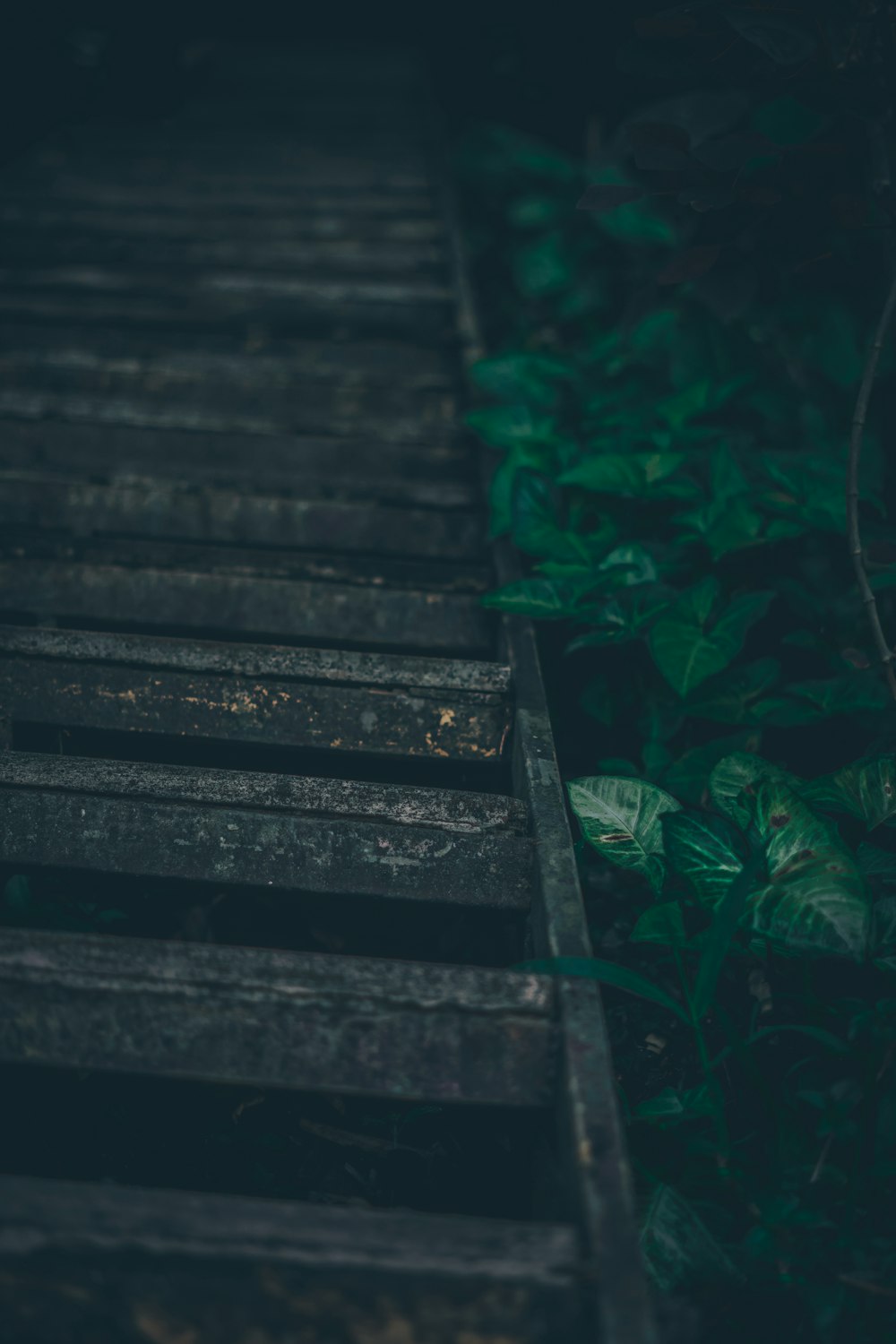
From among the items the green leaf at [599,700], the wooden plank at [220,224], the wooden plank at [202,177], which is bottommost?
the green leaf at [599,700]

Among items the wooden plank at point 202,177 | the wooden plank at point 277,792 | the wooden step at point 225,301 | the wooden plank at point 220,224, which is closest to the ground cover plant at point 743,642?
the wooden plank at point 277,792

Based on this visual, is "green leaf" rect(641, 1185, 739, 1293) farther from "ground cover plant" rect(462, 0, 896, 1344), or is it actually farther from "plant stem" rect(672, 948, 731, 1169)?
"plant stem" rect(672, 948, 731, 1169)

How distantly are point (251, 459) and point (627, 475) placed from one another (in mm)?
999

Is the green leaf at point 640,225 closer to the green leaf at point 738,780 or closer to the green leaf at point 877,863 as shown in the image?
the green leaf at point 738,780

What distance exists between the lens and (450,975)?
1.09 metres

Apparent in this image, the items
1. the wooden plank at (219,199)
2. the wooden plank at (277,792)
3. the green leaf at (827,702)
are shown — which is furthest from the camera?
the wooden plank at (219,199)

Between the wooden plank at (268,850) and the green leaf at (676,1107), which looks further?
the wooden plank at (268,850)

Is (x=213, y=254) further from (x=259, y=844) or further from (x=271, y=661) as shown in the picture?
(x=259, y=844)

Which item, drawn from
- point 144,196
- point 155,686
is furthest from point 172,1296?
point 144,196

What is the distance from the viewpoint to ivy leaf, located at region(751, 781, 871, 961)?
3.49 ft

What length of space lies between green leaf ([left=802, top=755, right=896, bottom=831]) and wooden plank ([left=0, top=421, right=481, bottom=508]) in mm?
1108

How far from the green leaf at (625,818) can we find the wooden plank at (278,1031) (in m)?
0.30

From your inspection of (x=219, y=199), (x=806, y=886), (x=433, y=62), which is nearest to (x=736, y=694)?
(x=806, y=886)

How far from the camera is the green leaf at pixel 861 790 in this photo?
4.23 feet
